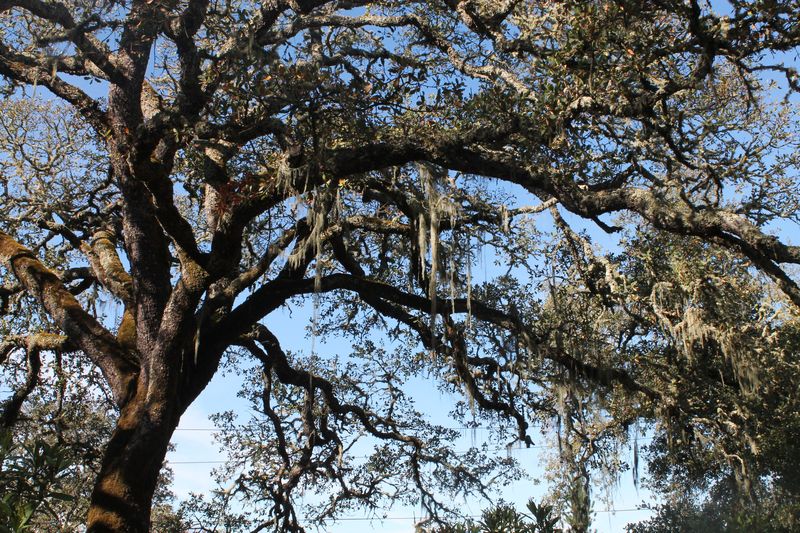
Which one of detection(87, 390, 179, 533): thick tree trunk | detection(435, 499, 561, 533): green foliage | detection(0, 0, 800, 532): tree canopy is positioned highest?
detection(0, 0, 800, 532): tree canopy

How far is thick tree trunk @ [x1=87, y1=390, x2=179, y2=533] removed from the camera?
5020mm

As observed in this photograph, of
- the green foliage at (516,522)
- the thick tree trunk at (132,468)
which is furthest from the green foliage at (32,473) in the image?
the green foliage at (516,522)

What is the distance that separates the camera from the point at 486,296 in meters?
7.16

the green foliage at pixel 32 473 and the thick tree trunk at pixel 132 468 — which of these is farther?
the thick tree trunk at pixel 132 468

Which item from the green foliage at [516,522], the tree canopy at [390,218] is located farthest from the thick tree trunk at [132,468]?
the green foliage at [516,522]

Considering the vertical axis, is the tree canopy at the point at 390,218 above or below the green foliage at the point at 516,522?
above

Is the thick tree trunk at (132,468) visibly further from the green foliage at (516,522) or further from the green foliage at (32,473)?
the green foliage at (516,522)

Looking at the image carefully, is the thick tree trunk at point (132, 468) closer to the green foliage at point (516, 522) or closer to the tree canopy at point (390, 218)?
the tree canopy at point (390, 218)

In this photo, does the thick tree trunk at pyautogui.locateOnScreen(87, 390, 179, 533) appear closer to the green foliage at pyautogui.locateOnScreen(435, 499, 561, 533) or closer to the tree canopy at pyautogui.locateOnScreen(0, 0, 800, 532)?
the tree canopy at pyautogui.locateOnScreen(0, 0, 800, 532)

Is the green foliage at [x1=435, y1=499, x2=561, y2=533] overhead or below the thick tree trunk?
below

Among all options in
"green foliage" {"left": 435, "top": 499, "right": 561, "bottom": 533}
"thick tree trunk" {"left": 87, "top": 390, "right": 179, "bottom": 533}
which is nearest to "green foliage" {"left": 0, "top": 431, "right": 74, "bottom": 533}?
"thick tree trunk" {"left": 87, "top": 390, "right": 179, "bottom": 533}

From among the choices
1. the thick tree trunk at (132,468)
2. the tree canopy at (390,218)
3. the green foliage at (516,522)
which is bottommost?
the green foliage at (516,522)

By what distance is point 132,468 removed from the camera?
5.21 m

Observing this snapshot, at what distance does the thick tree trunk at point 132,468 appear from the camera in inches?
198
